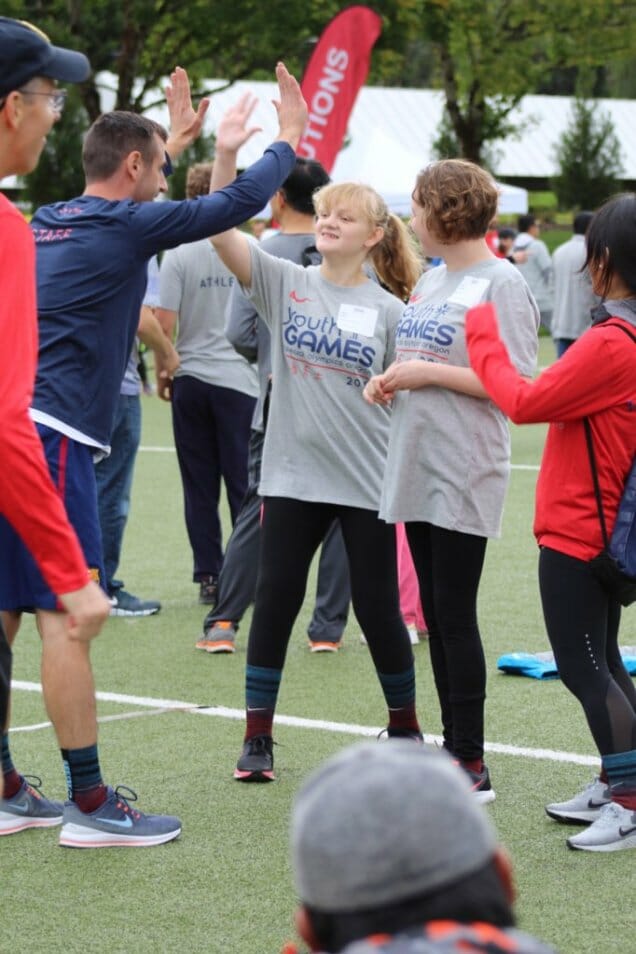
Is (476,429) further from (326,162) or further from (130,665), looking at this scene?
(326,162)

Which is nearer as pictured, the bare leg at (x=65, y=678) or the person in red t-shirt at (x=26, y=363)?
the person in red t-shirt at (x=26, y=363)

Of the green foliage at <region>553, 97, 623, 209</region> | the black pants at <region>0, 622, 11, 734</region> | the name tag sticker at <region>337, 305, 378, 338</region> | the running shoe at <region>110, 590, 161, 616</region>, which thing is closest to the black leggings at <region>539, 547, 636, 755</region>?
the name tag sticker at <region>337, 305, 378, 338</region>

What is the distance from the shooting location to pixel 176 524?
10609mm

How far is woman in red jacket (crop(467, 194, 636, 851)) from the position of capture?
4.02 meters

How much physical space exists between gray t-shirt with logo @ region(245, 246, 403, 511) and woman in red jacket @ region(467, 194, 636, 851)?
0.88 m

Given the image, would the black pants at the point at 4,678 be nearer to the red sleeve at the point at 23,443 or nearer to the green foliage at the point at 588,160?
the red sleeve at the point at 23,443

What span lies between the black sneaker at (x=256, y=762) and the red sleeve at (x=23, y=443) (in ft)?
7.24

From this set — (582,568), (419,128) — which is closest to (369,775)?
(582,568)

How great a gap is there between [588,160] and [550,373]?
123ft

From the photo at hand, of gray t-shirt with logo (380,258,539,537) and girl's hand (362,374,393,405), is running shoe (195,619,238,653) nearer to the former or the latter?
gray t-shirt with logo (380,258,539,537)

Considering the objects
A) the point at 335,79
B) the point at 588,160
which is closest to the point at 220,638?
the point at 335,79

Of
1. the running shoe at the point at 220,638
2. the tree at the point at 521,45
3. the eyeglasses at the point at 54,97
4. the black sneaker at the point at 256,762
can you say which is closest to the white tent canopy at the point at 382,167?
the tree at the point at 521,45

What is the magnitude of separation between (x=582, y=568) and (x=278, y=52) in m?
21.4

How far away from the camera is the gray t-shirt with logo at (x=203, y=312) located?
786cm
